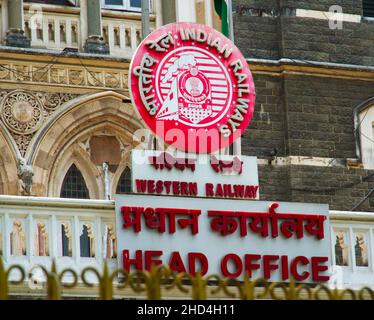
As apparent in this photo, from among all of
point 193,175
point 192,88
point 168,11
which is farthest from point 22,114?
point 193,175

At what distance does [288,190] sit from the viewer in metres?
30.9

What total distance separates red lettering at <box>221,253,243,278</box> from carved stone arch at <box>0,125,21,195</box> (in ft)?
25.5

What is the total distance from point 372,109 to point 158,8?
438 centimetres

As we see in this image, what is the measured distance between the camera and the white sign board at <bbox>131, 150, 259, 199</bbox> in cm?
2238

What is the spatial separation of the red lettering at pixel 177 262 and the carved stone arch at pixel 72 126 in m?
7.73

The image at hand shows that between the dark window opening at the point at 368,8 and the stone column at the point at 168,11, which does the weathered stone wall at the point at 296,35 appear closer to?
the dark window opening at the point at 368,8

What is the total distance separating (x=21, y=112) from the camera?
29219mm

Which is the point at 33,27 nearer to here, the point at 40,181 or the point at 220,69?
the point at 40,181

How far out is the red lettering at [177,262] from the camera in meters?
21.6

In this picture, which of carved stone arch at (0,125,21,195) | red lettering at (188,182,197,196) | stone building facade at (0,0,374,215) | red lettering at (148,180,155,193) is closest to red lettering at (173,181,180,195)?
red lettering at (188,182,197,196)

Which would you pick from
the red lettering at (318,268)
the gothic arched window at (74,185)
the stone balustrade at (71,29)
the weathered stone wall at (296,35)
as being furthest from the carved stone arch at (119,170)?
the red lettering at (318,268)
